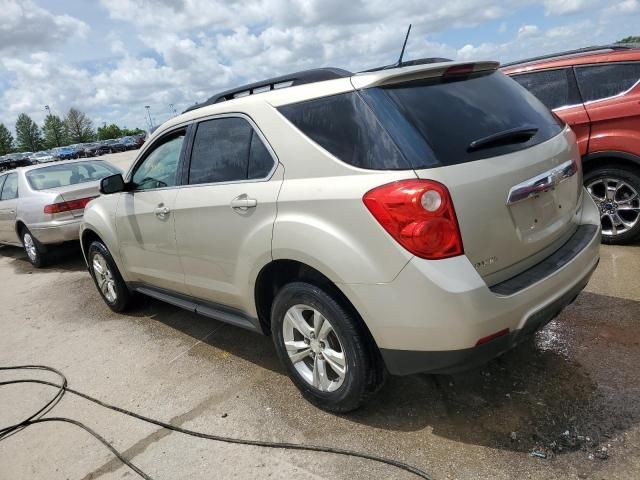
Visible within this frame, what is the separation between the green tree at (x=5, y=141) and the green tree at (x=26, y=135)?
303cm

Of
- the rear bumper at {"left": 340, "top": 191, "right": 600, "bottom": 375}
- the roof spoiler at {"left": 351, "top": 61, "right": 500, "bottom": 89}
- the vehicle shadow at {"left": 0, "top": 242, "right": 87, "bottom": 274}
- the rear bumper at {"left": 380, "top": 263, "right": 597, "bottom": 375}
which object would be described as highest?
the roof spoiler at {"left": 351, "top": 61, "right": 500, "bottom": 89}

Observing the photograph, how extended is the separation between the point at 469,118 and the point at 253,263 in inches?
56.7

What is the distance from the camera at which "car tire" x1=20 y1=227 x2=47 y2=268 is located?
778 cm

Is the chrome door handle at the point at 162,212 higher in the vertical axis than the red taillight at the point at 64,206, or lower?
higher

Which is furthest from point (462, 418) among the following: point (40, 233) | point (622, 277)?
point (40, 233)

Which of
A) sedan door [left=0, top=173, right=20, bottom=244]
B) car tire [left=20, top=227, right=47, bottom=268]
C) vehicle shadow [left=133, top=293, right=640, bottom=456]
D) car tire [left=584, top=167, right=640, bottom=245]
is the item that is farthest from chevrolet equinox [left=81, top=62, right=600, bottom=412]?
sedan door [left=0, top=173, right=20, bottom=244]

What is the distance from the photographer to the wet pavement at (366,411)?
2.52 meters

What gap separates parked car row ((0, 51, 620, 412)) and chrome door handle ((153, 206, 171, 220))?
0.12 meters

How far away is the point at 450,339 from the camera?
92.1 inches

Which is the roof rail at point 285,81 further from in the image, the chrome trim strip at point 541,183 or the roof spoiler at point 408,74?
the chrome trim strip at point 541,183

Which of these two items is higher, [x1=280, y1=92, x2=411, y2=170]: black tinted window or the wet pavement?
[x1=280, y1=92, x2=411, y2=170]: black tinted window

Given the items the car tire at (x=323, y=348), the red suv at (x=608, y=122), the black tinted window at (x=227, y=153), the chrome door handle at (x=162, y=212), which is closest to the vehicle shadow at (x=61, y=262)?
the chrome door handle at (x=162, y=212)

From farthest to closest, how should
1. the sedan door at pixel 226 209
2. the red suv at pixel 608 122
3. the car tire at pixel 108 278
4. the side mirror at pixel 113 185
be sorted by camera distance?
1. the car tire at pixel 108 278
2. the red suv at pixel 608 122
3. the side mirror at pixel 113 185
4. the sedan door at pixel 226 209

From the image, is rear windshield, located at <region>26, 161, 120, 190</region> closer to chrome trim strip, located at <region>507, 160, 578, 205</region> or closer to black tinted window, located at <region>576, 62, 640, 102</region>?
black tinted window, located at <region>576, 62, 640, 102</region>
